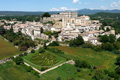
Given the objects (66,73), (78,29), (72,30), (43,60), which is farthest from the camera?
(78,29)

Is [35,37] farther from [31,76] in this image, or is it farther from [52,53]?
[31,76]

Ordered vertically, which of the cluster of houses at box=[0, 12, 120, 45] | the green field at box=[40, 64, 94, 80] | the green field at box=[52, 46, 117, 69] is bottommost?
the green field at box=[40, 64, 94, 80]

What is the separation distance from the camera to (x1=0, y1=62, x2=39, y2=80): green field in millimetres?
18688

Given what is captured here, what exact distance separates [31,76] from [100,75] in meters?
9.54

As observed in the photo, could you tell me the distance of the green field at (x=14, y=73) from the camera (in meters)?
18.7

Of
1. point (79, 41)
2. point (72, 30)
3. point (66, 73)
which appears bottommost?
point (66, 73)

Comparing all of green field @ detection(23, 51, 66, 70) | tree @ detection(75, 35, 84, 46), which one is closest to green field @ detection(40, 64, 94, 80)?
green field @ detection(23, 51, 66, 70)

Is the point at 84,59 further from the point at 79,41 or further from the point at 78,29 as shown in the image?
the point at 78,29

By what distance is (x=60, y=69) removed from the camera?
21094 millimetres

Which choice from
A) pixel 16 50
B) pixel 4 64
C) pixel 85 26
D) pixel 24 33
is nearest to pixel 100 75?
pixel 4 64

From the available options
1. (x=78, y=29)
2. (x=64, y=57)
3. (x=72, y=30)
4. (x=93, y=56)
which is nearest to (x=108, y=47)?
(x=93, y=56)

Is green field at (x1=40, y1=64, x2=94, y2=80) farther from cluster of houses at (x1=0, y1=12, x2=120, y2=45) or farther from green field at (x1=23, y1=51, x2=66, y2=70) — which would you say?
cluster of houses at (x1=0, y1=12, x2=120, y2=45)

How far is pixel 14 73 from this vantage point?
2005 centimetres

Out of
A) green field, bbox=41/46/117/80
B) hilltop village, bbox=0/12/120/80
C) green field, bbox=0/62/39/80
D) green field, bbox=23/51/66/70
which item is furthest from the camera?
green field, bbox=23/51/66/70
